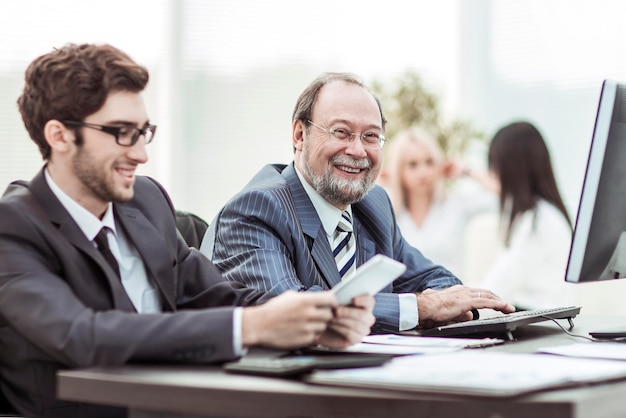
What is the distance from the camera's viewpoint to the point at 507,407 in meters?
1.26

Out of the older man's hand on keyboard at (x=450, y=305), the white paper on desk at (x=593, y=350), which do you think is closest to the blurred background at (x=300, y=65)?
the older man's hand on keyboard at (x=450, y=305)

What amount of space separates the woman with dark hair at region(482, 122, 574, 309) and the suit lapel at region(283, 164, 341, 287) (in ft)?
8.05

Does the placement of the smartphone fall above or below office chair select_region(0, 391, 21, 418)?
above

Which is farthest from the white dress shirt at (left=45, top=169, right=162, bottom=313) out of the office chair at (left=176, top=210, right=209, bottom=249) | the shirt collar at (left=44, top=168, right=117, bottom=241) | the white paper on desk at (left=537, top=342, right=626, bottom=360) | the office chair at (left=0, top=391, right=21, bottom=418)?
the white paper on desk at (left=537, top=342, right=626, bottom=360)

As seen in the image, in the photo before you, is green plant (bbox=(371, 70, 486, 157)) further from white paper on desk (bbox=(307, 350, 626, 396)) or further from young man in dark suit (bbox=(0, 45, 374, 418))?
white paper on desk (bbox=(307, 350, 626, 396))

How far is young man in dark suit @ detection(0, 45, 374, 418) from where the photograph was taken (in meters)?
1.55

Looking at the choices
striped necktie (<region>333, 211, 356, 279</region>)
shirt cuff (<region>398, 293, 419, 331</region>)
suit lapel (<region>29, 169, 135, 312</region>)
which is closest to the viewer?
suit lapel (<region>29, 169, 135, 312</region>)

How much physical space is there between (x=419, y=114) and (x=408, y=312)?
13.5 ft

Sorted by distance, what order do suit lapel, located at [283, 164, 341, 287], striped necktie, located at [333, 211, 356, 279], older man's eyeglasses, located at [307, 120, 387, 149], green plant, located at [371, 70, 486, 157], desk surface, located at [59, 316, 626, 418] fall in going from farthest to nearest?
green plant, located at [371, 70, 486, 157] < older man's eyeglasses, located at [307, 120, 387, 149] < striped necktie, located at [333, 211, 356, 279] < suit lapel, located at [283, 164, 341, 287] < desk surface, located at [59, 316, 626, 418]

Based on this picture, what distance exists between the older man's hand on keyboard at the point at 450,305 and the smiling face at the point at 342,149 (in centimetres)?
48

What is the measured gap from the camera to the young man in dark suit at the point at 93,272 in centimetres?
155

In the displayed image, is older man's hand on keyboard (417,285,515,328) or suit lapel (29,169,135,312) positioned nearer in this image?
suit lapel (29,169,135,312)

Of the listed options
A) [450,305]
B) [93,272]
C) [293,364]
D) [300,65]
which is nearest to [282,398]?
[293,364]

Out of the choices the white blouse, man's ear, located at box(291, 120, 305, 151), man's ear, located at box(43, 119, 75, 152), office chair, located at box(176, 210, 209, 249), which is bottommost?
the white blouse
